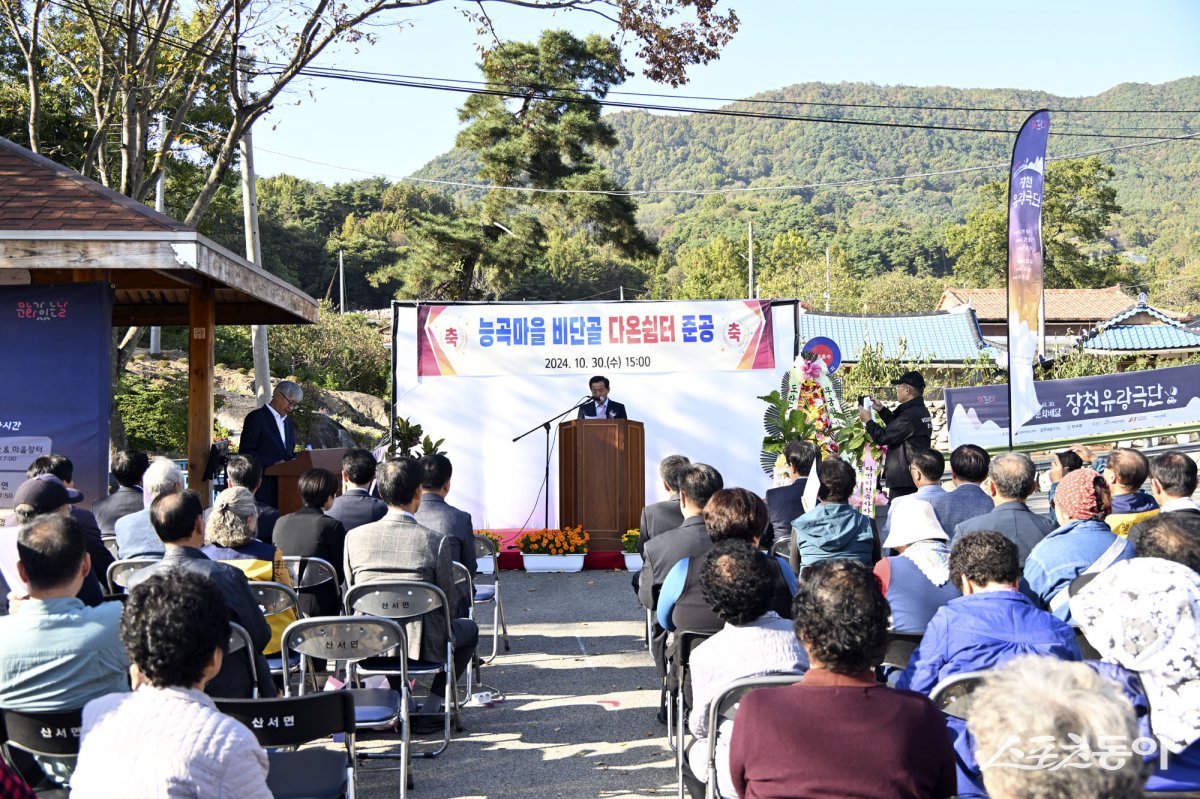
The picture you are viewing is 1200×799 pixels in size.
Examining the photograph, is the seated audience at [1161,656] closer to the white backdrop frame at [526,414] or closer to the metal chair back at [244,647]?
the metal chair back at [244,647]

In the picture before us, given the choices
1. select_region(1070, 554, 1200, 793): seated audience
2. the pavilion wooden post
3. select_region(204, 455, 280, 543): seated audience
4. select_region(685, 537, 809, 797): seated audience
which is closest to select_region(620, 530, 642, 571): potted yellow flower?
the pavilion wooden post

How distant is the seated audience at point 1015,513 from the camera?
4.82 metres

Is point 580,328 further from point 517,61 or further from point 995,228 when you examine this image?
point 995,228

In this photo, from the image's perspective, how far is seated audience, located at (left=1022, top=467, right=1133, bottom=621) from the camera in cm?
405

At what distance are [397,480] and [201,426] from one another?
14.0 feet

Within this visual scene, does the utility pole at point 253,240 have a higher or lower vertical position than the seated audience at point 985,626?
higher

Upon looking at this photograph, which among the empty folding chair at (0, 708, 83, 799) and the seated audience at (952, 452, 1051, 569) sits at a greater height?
the seated audience at (952, 452, 1051, 569)

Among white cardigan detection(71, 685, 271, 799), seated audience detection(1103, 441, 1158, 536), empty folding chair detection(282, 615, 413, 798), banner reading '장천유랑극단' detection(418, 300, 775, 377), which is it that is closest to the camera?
white cardigan detection(71, 685, 271, 799)

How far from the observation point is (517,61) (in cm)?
2605

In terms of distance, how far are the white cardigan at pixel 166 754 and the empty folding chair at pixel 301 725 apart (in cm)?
59

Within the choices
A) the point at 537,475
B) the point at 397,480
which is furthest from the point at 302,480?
the point at 537,475

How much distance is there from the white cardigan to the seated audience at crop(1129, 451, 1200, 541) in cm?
412

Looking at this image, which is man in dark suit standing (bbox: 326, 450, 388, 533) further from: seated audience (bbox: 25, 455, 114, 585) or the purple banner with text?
the purple banner with text

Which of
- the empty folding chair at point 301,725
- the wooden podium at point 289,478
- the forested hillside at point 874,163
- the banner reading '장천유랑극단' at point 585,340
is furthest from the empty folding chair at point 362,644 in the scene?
the forested hillside at point 874,163
